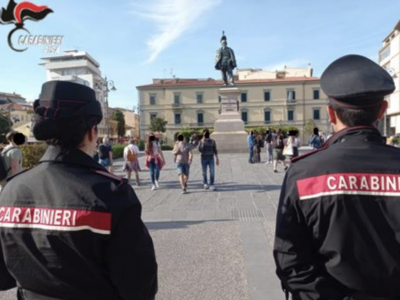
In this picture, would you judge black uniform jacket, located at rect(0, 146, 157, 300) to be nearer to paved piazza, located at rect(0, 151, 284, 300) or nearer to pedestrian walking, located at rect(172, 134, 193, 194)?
paved piazza, located at rect(0, 151, 284, 300)

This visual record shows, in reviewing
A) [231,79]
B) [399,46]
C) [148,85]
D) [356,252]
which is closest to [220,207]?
[356,252]

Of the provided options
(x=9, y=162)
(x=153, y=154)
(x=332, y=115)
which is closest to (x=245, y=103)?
(x=153, y=154)

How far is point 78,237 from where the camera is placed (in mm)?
1577

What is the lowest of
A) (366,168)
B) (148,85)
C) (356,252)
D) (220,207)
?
(220,207)

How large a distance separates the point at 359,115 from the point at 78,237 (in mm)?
1315

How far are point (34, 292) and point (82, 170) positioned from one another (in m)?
0.56

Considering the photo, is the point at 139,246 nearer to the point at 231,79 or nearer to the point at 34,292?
the point at 34,292

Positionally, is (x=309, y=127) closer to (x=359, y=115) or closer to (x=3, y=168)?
(x=3, y=168)

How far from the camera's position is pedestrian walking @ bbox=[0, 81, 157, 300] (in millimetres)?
1575

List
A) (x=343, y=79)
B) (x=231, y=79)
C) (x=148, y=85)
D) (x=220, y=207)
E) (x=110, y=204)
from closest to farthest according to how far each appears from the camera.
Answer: (x=110, y=204) → (x=343, y=79) → (x=220, y=207) → (x=231, y=79) → (x=148, y=85)

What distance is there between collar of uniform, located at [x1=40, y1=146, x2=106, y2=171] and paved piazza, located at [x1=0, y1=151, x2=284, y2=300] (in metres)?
2.63

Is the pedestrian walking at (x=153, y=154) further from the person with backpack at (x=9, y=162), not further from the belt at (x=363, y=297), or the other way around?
the belt at (x=363, y=297)

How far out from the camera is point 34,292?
5.37 ft

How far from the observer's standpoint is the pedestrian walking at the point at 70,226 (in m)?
1.58
